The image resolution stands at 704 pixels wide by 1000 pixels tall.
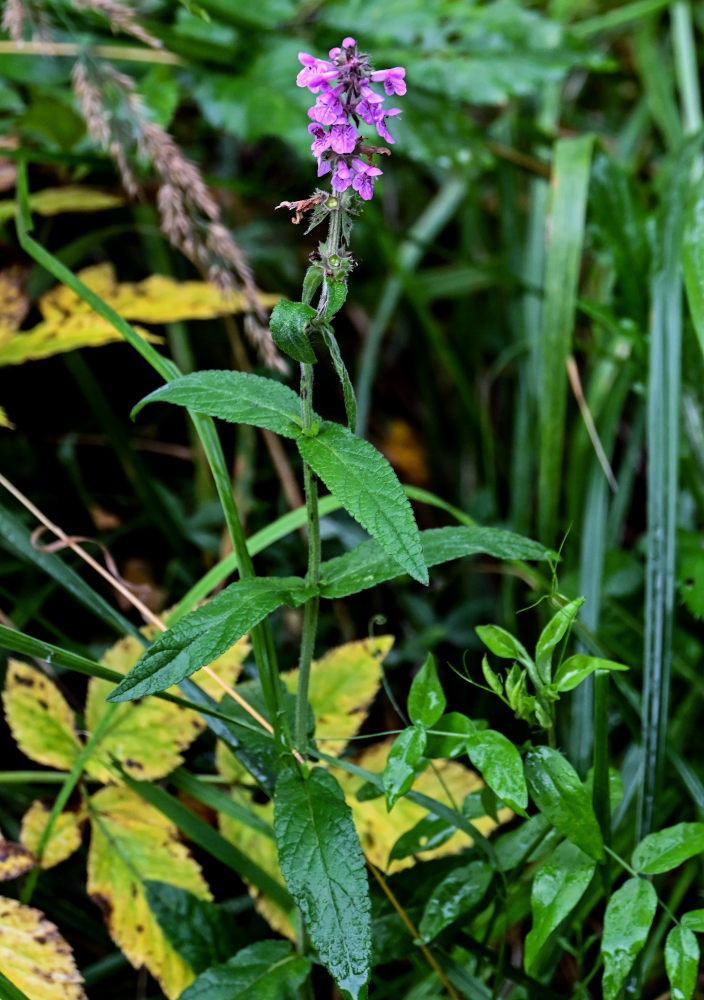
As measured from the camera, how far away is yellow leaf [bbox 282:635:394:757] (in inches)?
49.1

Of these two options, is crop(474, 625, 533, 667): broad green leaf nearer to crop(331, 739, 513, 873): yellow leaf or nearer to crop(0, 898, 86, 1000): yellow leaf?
crop(331, 739, 513, 873): yellow leaf

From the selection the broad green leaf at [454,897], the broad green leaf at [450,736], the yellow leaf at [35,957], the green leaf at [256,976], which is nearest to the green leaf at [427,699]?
the broad green leaf at [450,736]

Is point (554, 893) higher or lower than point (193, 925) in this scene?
higher

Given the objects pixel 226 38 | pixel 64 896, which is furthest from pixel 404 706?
pixel 226 38

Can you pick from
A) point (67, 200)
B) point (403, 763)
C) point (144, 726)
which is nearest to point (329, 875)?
point (403, 763)

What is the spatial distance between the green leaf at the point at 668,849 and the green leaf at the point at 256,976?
0.41 m

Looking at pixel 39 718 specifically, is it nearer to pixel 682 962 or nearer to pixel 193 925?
pixel 193 925

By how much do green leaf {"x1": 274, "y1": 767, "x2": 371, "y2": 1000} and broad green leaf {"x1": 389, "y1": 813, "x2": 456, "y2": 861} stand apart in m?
0.16

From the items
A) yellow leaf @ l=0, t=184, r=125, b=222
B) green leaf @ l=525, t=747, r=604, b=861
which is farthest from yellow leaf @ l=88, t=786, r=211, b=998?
yellow leaf @ l=0, t=184, r=125, b=222

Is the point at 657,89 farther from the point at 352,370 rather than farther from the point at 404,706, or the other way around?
the point at 404,706

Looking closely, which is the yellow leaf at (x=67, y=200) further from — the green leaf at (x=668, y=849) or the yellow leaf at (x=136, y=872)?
the green leaf at (x=668, y=849)

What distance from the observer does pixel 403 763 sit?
0.89 meters

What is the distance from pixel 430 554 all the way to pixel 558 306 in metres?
0.88

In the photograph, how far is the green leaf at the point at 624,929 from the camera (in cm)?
84
